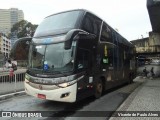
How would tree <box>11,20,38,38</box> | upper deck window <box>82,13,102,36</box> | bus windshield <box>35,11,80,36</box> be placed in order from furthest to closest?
tree <box>11,20,38,38</box>
upper deck window <box>82,13,102,36</box>
bus windshield <box>35,11,80,36</box>

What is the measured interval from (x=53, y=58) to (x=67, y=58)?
1.81 feet

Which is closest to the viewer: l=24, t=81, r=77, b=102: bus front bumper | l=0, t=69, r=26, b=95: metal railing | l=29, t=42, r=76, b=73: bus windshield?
l=24, t=81, r=77, b=102: bus front bumper

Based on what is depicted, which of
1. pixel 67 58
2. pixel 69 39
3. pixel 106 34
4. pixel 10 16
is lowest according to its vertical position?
pixel 67 58

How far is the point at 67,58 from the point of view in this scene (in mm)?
10227

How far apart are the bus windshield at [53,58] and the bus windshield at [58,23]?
78 centimetres

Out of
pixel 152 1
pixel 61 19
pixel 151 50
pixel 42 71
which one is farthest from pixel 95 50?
pixel 151 50

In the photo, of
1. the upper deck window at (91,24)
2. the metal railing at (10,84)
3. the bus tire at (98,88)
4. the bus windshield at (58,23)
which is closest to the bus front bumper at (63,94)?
the bus windshield at (58,23)

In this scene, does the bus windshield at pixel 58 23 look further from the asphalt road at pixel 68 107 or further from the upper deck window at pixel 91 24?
the asphalt road at pixel 68 107

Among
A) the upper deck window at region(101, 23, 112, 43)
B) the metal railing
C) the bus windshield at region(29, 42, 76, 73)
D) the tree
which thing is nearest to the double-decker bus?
the bus windshield at region(29, 42, 76, 73)

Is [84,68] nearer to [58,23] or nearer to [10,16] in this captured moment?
[58,23]

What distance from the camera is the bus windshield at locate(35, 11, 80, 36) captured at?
11047mm

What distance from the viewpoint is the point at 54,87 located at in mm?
10031

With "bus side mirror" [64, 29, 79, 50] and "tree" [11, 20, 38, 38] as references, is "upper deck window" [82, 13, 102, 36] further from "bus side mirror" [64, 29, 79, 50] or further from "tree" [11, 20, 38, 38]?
"tree" [11, 20, 38, 38]

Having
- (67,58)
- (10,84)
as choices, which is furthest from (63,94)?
(10,84)
